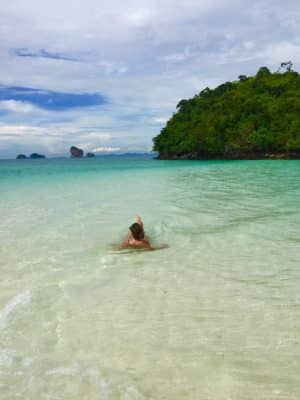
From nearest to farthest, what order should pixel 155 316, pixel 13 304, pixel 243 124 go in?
pixel 155 316, pixel 13 304, pixel 243 124

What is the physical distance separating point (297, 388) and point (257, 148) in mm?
65586

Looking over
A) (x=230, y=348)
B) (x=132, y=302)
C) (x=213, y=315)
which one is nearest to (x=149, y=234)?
(x=132, y=302)

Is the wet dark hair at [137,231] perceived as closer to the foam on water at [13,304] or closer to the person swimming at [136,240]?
the person swimming at [136,240]

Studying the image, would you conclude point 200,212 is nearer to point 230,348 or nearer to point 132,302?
point 132,302

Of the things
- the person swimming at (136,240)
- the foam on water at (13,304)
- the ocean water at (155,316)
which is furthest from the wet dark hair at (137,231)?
the foam on water at (13,304)

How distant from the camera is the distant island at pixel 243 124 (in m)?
64.5

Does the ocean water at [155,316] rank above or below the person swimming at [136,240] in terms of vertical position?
below

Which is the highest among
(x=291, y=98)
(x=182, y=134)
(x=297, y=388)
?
(x=291, y=98)

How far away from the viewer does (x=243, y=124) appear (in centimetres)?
7025

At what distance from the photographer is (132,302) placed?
472 cm

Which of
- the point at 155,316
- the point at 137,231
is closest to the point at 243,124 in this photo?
the point at 137,231

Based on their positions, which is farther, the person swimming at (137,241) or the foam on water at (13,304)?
the person swimming at (137,241)

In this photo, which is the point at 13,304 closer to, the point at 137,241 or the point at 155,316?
the point at 155,316

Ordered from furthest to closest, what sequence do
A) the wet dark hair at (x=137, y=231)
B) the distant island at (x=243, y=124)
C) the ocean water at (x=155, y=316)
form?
1. the distant island at (x=243, y=124)
2. the wet dark hair at (x=137, y=231)
3. the ocean water at (x=155, y=316)
